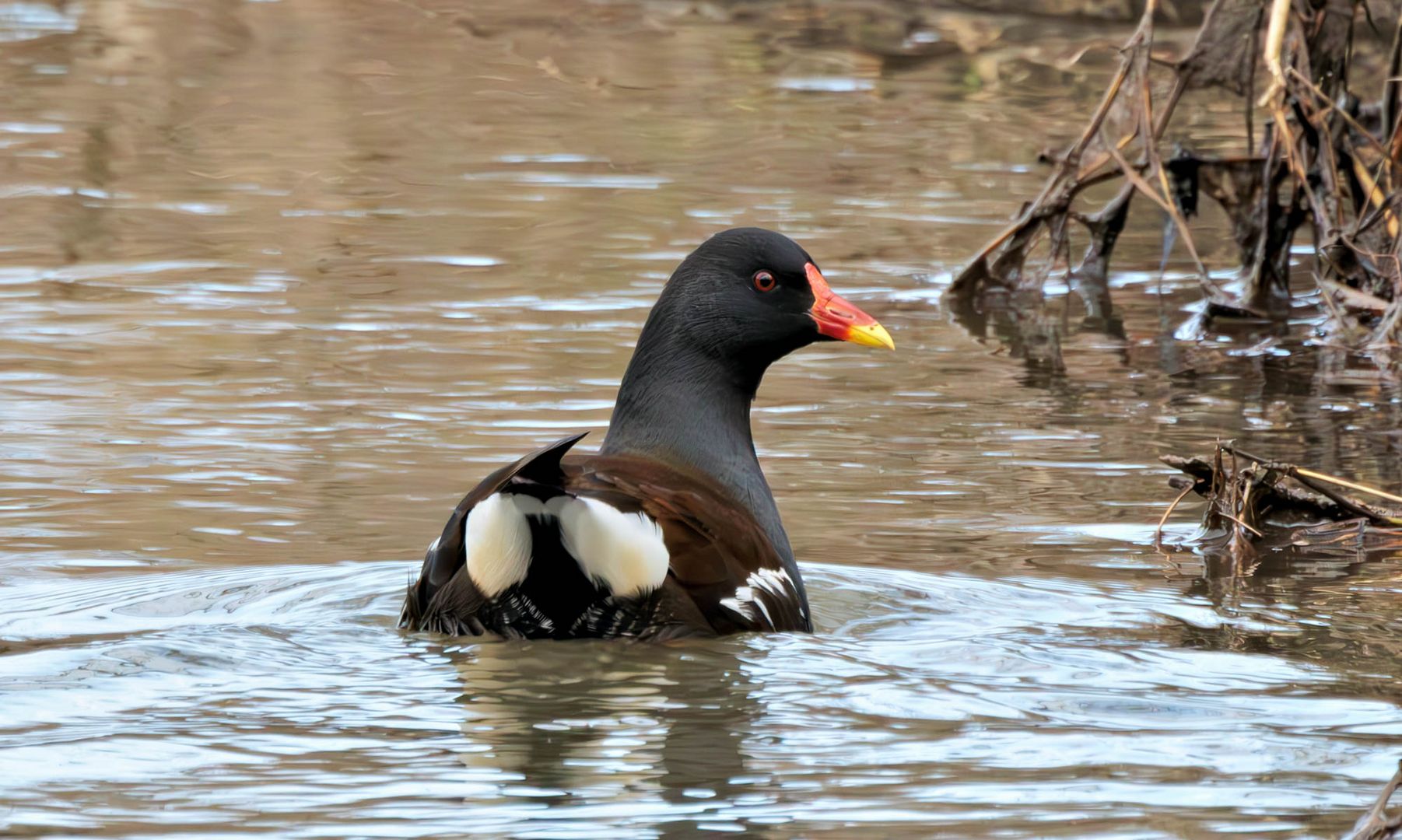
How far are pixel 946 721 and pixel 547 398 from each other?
394 cm

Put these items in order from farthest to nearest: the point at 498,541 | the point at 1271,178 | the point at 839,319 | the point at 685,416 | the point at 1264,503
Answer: the point at 1271,178 → the point at 1264,503 → the point at 839,319 → the point at 685,416 → the point at 498,541

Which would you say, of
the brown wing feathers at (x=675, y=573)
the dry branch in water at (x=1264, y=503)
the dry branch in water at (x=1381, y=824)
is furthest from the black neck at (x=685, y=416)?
the dry branch in water at (x=1381, y=824)

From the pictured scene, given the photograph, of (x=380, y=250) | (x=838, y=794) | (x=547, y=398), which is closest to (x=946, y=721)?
(x=838, y=794)

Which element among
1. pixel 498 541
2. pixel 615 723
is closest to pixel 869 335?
pixel 498 541

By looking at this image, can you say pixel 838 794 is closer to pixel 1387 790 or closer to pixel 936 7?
pixel 1387 790

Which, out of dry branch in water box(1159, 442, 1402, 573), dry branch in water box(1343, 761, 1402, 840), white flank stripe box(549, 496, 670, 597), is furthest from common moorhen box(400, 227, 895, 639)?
dry branch in water box(1343, 761, 1402, 840)

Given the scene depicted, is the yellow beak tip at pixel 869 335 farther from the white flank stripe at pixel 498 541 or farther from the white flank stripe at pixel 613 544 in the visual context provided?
the white flank stripe at pixel 498 541

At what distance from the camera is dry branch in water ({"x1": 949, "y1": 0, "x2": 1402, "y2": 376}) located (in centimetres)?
913

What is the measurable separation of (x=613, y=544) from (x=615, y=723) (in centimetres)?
40

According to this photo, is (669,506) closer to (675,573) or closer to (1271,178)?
(675,573)

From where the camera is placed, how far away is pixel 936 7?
2234 centimetres

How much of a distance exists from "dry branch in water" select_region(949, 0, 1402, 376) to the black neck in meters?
3.62

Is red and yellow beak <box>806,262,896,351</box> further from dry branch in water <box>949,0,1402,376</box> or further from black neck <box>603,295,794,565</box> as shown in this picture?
dry branch in water <box>949,0,1402,376</box>

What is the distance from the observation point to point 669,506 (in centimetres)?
501
